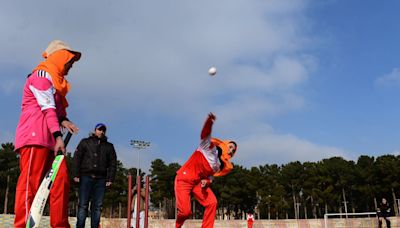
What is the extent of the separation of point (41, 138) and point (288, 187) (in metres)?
81.8

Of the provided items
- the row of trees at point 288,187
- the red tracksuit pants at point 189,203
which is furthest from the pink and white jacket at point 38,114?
the row of trees at point 288,187

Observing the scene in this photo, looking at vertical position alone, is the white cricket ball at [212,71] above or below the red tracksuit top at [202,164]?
above

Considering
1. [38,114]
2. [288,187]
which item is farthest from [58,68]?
[288,187]

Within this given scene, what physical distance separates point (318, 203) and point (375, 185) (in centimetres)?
1034

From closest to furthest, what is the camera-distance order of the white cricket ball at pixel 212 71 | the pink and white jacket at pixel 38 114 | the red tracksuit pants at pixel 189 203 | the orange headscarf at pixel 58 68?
the pink and white jacket at pixel 38 114 < the orange headscarf at pixel 58 68 < the red tracksuit pants at pixel 189 203 < the white cricket ball at pixel 212 71

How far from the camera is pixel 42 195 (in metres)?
3.65

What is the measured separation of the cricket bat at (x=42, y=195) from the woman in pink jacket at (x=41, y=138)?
54 millimetres

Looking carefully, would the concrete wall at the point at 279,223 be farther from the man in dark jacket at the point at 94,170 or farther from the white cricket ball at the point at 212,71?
the man in dark jacket at the point at 94,170

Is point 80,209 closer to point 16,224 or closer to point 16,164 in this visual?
point 16,224

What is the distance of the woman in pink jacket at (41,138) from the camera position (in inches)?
144

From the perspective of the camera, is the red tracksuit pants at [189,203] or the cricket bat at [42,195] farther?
the red tracksuit pants at [189,203]

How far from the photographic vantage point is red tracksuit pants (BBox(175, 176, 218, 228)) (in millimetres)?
7129

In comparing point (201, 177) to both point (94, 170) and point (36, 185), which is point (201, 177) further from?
point (36, 185)

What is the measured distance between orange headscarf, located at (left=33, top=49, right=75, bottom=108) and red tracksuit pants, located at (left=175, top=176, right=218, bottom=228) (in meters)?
3.62
